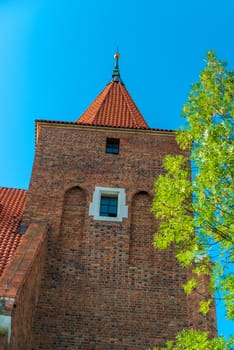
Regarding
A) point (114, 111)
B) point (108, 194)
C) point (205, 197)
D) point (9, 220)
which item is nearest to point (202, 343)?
point (205, 197)

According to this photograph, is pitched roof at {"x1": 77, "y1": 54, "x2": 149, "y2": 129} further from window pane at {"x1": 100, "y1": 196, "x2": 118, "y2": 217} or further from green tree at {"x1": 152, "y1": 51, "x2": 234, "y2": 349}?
green tree at {"x1": 152, "y1": 51, "x2": 234, "y2": 349}

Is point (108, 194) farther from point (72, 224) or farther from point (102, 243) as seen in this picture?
point (102, 243)

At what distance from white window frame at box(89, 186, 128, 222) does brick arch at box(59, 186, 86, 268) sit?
31cm

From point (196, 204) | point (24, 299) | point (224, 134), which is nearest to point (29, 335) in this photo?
point (24, 299)

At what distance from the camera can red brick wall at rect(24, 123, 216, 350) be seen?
10500mm

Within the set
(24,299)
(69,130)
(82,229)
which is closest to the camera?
(24,299)

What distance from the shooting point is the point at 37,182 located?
1311 centimetres

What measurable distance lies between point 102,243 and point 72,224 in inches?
40.8

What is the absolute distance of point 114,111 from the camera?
1672 cm

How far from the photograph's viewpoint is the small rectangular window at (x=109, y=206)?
42.0 feet

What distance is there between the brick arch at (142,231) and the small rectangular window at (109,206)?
49 centimetres

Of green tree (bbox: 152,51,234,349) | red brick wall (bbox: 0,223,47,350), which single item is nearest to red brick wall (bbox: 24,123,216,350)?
red brick wall (bbox: 0,223,47,350)

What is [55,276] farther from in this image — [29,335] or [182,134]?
[182,134]

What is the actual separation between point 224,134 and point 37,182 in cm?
652
